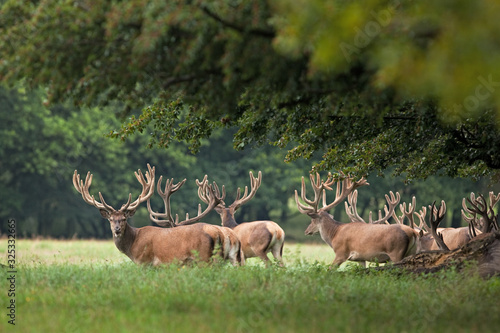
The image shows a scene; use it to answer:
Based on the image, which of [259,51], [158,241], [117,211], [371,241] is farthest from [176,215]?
[259,51]

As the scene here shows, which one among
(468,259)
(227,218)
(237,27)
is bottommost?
(468,259)

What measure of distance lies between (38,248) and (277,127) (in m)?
17.5

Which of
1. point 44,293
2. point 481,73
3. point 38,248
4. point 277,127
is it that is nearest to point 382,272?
point 277,127

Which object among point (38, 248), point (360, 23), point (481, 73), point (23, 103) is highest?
point (23, 103)

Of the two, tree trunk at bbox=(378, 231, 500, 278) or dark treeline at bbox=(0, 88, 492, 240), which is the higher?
dark treeline at bbox=(0, 88, 492, 240)

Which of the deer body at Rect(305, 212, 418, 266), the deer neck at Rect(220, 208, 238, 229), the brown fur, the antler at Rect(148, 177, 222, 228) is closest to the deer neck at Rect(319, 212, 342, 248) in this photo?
the deer body at Rect(305, 212, 418, 266)

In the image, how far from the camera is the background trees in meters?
5.85

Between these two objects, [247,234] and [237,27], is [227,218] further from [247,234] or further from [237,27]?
[237,27]

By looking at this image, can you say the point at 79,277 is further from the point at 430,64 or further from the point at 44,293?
the point at 430,64

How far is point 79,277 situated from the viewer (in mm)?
10797

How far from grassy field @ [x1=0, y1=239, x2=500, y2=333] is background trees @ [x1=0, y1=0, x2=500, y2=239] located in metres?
2.25

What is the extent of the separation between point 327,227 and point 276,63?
984 centimetres

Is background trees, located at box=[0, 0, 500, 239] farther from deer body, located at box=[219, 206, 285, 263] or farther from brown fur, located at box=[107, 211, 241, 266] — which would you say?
deer body, located at box=[219, 206, 285, 263]

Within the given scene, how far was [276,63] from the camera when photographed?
7469 millimetres
